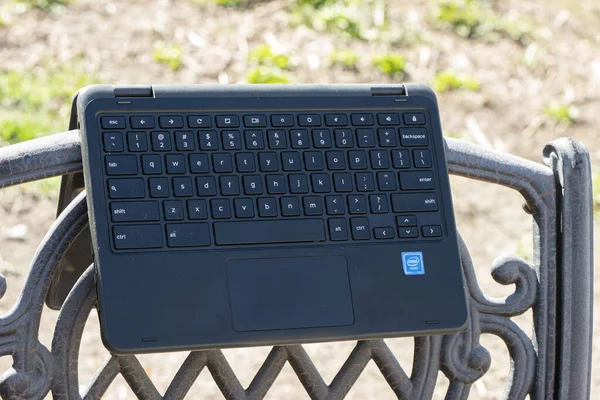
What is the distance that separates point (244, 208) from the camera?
3.99 feet

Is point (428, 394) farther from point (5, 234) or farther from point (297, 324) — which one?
point (5, 234)

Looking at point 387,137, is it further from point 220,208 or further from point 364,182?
point 220,208

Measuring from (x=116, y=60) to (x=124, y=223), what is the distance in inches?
128

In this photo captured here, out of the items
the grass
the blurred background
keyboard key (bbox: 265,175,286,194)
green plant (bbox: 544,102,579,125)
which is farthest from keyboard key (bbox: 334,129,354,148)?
green plant (bbox: 544,102,579,125)

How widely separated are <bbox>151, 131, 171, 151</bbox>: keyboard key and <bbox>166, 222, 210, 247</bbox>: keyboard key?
0.34 ft

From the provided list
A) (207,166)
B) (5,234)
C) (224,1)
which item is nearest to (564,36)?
(224,1)

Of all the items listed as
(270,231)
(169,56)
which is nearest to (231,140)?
(270,231)

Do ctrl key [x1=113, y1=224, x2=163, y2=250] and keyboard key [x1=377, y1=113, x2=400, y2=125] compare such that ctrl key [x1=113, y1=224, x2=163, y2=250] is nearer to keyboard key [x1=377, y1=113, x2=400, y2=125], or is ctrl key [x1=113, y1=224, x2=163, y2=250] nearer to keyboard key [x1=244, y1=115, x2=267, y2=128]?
keyboard key [x1=244, y1=115, x2=267, y2=128]

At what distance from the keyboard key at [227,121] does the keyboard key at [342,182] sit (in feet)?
0.49

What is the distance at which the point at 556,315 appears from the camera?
1.43 metres

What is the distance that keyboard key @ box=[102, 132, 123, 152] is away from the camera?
119 centimetres

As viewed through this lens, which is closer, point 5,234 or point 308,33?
point 5,234

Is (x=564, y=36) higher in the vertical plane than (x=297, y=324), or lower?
higher

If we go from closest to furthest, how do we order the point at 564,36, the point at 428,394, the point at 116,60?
1. the point at 428,394
2. the point at 116,60
3. the point at 564,36
